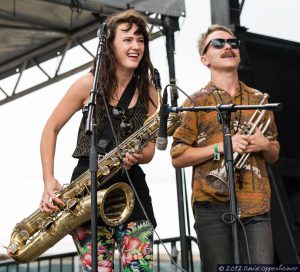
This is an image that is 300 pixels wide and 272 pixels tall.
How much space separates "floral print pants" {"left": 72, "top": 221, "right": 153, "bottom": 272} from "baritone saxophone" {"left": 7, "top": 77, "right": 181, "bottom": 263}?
0.07 metres

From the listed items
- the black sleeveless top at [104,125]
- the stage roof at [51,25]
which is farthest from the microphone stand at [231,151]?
the stage roof at [51,25]

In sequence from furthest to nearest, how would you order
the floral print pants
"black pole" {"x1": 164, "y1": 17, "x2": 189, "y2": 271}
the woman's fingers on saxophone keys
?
"black pole" {"x1": 164, "y1": 17, "x2": 189, "y2": 271} < the woman's fingers on saxophone keys < the floral print pants

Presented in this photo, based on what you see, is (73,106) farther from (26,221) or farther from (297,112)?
(297,112)

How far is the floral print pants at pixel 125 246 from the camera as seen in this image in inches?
159

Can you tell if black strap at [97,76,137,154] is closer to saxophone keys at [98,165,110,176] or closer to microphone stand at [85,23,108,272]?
saxophone keys at [98,165,110,176]

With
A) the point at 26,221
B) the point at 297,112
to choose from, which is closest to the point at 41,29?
the point at 297,112

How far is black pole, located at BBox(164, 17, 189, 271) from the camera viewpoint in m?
7.34

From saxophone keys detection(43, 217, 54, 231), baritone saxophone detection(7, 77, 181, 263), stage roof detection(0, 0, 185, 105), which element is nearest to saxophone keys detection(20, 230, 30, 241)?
baritone saxophone detection(7, 77, 181, 263)

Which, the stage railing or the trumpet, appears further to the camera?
the stage railing

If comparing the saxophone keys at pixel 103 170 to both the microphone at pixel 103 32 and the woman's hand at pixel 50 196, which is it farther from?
the microphone at pixel 103 32

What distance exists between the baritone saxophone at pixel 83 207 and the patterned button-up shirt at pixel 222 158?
0.24m

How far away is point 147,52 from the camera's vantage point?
177 inches

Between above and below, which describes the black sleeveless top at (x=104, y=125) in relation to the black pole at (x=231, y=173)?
Result: above

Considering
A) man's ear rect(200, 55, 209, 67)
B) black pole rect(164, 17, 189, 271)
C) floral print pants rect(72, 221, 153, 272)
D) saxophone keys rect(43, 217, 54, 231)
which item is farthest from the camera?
black pole rect(164, 17, 189, 271)
